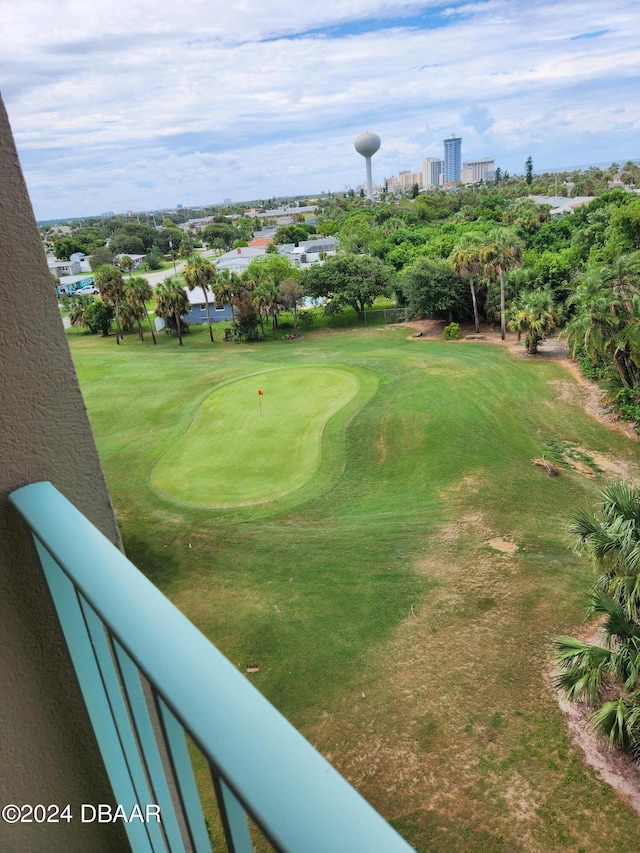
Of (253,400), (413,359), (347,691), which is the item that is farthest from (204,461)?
(413,359)

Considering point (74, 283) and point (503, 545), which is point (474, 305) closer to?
point (503, 545)

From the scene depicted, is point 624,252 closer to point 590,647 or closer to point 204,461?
point 204,461

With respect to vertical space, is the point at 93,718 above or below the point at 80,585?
below

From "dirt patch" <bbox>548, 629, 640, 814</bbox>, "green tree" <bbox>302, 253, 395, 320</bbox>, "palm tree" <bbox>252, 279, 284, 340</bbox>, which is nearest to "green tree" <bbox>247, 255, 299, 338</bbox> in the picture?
"palm tree" <bbox>252, 279, 284, 340</bbox>

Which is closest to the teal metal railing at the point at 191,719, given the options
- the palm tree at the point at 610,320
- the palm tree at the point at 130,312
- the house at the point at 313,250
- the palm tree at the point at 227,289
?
the palm tree at the point at 610,320

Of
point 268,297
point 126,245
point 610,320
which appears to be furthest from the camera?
point 126,245

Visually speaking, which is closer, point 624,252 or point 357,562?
point 357,562

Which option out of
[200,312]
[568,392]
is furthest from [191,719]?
[200,312]
